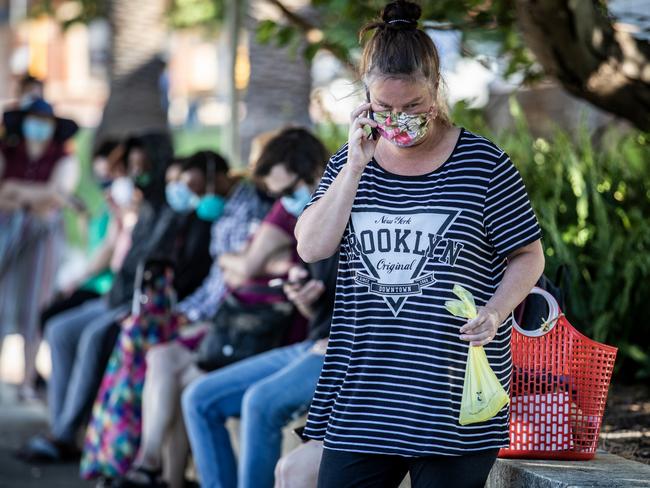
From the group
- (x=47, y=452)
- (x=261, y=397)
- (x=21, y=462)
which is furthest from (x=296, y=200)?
(x=21, y=462)

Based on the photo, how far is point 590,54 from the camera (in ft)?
18.2

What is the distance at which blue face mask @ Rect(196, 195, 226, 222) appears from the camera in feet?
22.0

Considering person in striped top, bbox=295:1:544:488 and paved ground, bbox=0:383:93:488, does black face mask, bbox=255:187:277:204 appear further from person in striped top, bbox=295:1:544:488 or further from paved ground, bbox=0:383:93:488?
person in striped top, bbox=295:1:544:488

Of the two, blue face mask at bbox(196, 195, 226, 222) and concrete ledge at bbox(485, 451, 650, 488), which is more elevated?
blue face mask at bbox(196, 195, 226, 222)

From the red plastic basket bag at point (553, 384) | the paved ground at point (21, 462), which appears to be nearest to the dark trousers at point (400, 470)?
the red plastic basket bag at point (553, 384)

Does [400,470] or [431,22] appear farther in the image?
[431,22]

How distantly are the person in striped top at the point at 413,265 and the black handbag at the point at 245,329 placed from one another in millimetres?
2201

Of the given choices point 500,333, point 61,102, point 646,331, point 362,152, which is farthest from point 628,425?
point 61,102

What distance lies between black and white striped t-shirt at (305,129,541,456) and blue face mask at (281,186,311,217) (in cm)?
223

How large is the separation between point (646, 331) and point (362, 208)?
3208 millimetres

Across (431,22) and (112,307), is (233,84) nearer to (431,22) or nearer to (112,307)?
(112,307)

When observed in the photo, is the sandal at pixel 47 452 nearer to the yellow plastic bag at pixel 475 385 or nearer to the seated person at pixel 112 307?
the seated person at pixel 112 307

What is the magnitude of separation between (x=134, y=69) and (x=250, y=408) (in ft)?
36.9

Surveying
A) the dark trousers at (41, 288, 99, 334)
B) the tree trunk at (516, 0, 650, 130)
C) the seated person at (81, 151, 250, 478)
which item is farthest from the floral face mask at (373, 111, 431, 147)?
the dark trousers at (41, 288, 99, 334)
